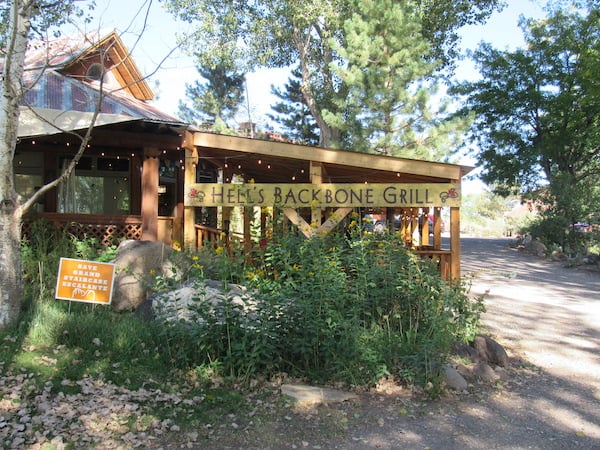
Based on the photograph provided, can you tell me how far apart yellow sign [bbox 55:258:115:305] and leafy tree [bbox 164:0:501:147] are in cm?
1663

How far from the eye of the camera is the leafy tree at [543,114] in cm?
2172

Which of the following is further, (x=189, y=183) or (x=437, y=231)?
(x=437, y=231)

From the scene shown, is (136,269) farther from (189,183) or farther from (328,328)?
(328,328)

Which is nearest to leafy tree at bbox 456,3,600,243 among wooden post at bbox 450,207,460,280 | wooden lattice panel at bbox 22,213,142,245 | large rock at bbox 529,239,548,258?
large rock at bbox 529,239,548,258

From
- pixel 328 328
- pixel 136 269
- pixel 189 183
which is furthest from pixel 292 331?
pixel 189 183

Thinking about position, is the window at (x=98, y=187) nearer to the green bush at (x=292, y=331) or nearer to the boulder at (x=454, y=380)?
the green bush at (x=292, y=331)

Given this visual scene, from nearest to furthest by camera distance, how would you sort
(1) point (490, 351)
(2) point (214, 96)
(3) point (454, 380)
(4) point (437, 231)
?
(3) point (454, 380)
(1) point (490, 351)
(4) point (437, 231)
(2) point (214, 96)

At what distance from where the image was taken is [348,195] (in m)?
8.20

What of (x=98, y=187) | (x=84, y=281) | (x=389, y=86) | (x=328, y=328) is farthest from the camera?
A: (x=389, y=86)

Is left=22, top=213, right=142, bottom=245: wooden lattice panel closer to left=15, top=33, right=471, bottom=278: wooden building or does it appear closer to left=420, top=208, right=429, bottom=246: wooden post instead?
left=15, top=33, right=471, bottom=278: wooden building

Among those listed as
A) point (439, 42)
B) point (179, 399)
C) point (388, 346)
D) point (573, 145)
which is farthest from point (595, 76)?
point (179, 399)

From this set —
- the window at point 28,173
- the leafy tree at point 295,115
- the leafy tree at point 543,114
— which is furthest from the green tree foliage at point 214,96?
the window at point 28,173

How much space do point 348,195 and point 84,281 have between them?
14.1ft

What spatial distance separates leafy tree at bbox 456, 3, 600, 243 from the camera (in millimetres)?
21719
